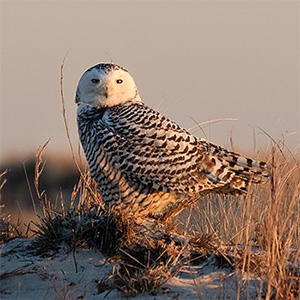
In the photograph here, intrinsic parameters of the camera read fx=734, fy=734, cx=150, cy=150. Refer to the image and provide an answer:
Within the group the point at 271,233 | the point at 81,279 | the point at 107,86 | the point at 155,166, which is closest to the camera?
the point at 271,233

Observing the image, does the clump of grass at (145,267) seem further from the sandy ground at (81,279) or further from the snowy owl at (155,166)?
the snowy owl at (155,166)

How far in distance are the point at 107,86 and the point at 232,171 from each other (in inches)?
50.0

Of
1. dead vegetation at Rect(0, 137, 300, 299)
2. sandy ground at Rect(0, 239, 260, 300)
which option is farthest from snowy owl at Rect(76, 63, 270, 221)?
sandy ground at Rect(0, 239, 260, 300)

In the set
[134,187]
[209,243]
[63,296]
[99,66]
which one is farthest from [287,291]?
[99,66]

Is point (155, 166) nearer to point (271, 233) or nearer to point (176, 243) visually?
point (176, 243)

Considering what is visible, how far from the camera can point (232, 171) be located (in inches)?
230

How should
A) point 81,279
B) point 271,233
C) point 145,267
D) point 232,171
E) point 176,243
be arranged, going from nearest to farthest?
point 271,233 < point 145,267 < point 81,279 < point 176,243 < point 232,171

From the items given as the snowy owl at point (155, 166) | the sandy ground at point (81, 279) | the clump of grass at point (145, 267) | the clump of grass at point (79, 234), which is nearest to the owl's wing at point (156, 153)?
the snowy owl at point (155, 166)

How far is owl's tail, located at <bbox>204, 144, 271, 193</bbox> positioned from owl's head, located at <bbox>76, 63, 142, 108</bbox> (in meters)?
0.91

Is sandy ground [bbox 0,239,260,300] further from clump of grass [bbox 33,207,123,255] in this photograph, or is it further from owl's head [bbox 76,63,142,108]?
owl's head [bbox 76,63,142,108]

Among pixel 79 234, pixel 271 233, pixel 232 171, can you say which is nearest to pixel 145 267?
pixel 79 234

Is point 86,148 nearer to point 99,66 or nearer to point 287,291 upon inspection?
point 99,66

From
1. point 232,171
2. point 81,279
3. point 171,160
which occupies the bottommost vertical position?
point 81,279

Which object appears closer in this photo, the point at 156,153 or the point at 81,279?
the point at 81,279
